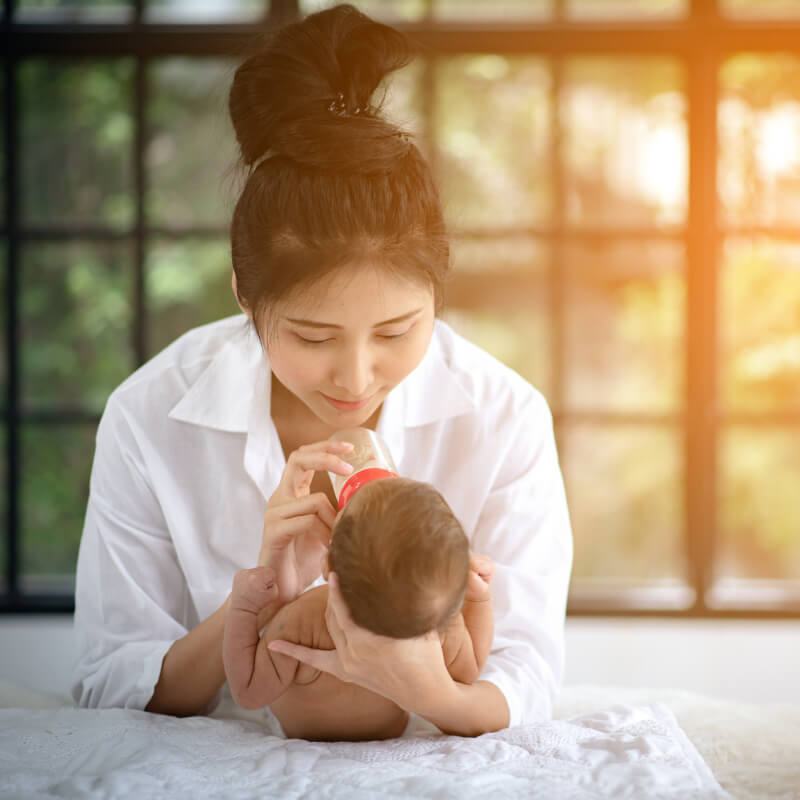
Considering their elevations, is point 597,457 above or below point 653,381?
below

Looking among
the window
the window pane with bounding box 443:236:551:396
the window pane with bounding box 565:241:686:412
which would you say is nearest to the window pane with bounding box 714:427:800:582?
the window

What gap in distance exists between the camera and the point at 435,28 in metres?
2.62

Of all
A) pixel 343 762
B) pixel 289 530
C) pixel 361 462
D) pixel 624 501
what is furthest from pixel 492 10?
pixel 343 762

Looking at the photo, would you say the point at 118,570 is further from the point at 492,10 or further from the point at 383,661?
the point at 492,10

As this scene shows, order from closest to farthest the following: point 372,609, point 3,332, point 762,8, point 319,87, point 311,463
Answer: point 372,609, point 311,463, point 319,87, point 762,8, point 3,332

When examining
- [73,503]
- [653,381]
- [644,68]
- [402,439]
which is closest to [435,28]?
[644,68]

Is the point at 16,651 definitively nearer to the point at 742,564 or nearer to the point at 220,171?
the point at 220,171

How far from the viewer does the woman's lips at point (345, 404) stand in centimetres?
123

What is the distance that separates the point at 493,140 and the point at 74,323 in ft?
4.51

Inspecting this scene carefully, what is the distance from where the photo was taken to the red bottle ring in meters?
1.15

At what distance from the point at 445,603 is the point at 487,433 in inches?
18.6

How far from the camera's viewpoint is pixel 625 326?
2.71m

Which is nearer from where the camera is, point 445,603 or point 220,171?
point 445,603

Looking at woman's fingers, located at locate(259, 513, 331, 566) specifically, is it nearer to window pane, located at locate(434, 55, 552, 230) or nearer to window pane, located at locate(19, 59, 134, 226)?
window pane, located at locate(434, 55, 552, 230)
